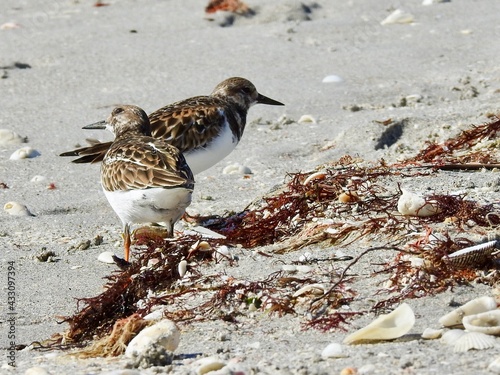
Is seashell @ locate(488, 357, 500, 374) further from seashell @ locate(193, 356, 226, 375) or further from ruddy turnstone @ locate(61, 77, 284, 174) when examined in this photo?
ruddy turnstone @ locate(61, 77, 284, 174)

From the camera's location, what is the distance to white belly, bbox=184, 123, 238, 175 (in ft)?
15.8

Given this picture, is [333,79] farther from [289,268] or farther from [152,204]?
[289,268]

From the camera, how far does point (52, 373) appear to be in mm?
2785

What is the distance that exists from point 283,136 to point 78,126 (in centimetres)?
121

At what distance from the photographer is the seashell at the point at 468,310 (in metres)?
2.72

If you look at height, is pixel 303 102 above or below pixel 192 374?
below

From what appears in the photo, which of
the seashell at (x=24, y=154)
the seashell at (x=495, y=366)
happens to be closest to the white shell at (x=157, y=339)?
the seashell at (x=495, y=366)

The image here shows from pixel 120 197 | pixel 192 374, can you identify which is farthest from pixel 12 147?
pixel 192 374

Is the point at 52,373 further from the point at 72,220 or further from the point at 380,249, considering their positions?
the point at 72,220

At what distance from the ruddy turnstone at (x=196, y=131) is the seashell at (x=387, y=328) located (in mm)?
2218

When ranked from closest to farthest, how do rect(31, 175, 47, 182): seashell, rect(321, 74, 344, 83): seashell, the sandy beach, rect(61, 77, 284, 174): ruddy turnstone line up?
the sandy beach → rect(61, 77, 284, 174): ruddy turnstone → rect(31, 175, 47, 182): seashell → rect(321, 74, 344, 83): seashell

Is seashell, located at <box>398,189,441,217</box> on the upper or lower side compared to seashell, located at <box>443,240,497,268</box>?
lower

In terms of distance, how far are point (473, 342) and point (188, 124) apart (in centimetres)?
256

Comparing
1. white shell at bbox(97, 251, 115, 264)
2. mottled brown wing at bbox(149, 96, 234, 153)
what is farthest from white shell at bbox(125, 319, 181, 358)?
mottled brown wing at bbox(149, 96, 234, 153)
